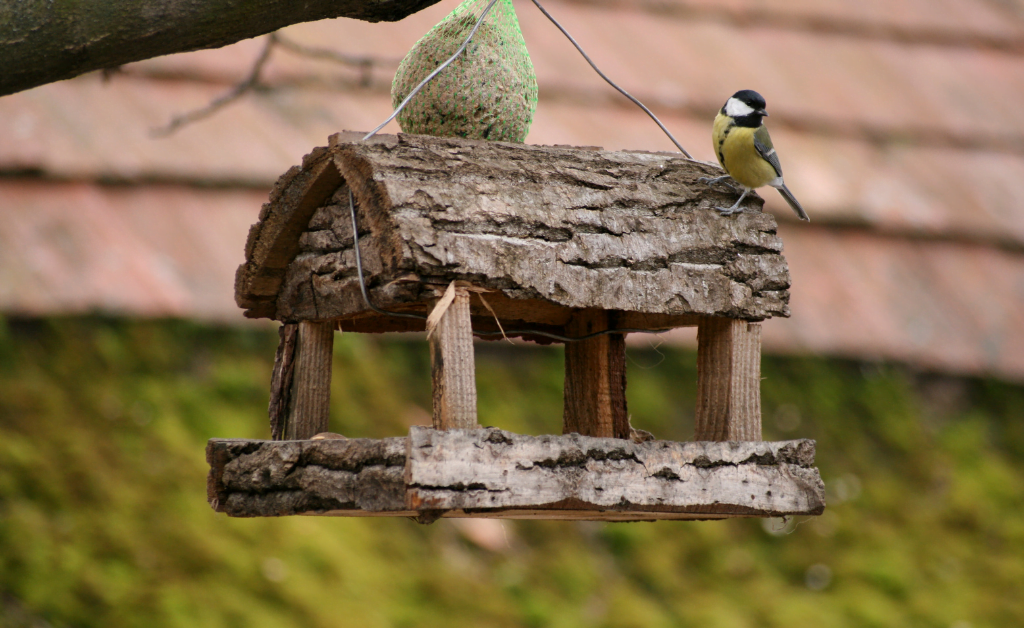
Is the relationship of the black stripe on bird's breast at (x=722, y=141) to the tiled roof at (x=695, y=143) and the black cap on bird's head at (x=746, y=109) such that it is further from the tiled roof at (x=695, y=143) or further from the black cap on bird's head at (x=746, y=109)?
the tiled roof at (x=695, y=143)

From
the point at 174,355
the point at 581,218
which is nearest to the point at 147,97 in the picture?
the point at 174,355

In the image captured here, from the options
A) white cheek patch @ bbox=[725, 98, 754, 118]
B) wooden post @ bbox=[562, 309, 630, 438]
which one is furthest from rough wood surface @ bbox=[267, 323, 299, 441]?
white cheek patch @ bbox=[725, 98, 754, 118]

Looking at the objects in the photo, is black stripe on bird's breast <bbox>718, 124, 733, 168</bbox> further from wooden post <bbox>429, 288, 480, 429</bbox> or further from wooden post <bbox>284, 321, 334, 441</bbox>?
wooden post <bbox>284, 321, 334, 441</bbox>

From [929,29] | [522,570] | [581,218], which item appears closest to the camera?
[581,218]

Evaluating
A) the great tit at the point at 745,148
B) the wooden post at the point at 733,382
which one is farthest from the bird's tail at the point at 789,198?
the wooden post at the point at 733,382

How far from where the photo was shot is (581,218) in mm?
1923

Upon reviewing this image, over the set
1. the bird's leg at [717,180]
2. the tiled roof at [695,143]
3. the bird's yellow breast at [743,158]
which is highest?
the tiled roof at [695,143]

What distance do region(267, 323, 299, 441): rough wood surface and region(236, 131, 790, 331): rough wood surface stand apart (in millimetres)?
119

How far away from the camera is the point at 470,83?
213 centimetres

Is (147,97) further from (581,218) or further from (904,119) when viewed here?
(904,119)

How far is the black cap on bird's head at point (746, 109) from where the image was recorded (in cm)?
219

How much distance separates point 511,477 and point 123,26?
3.54 feet

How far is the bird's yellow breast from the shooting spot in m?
2.12

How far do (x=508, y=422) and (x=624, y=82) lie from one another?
2116 millimetres
